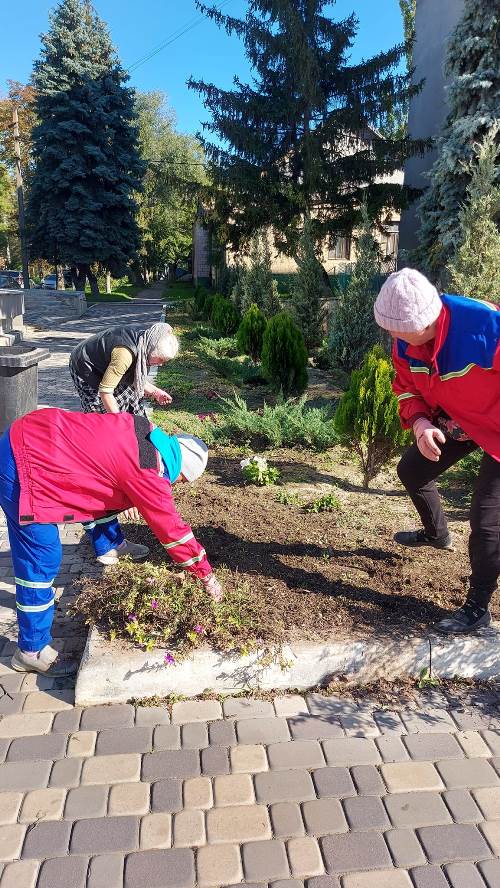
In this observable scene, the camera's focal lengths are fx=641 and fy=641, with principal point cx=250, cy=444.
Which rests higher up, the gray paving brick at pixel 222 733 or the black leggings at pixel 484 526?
the black leggings at pixel 484 526

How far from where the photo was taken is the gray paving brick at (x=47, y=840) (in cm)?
189

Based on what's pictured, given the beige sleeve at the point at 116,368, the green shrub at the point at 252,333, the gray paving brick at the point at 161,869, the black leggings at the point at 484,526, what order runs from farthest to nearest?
the green shrub at the point at 252,333 < the beige sleeve at the point at 116,368 < the black leggings at the point at 484,526 < the gray paving brick at the point at 161,869

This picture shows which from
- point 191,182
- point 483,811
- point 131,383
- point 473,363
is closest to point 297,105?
point 191,182

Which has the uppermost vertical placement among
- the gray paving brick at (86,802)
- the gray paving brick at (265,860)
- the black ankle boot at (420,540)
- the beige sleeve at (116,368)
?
the beige sleeve at (116,368)

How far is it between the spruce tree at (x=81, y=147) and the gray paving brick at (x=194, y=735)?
24040 mm

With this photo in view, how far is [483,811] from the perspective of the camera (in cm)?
206

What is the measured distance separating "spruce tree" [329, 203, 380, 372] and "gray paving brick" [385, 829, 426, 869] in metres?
7.91

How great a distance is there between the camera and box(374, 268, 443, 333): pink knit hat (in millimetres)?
2527

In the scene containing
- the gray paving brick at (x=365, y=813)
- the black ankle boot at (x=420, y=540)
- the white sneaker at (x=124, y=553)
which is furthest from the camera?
the white sneaker at (x=124, y=553)

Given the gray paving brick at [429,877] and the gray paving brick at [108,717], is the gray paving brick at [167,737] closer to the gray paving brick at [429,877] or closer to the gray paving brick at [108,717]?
the gray paving brick at [108,717]

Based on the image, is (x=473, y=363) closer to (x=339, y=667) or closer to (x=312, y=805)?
(x=339, y=667)

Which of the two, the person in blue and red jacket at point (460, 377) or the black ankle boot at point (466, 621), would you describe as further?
the black ankle boot at point (466, 621)

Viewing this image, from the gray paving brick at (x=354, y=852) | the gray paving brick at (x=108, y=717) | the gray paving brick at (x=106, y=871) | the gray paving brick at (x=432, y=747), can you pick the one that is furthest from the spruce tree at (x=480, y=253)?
the gray paving brick at (x=106, y=871)

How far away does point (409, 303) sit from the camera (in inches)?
99.5
